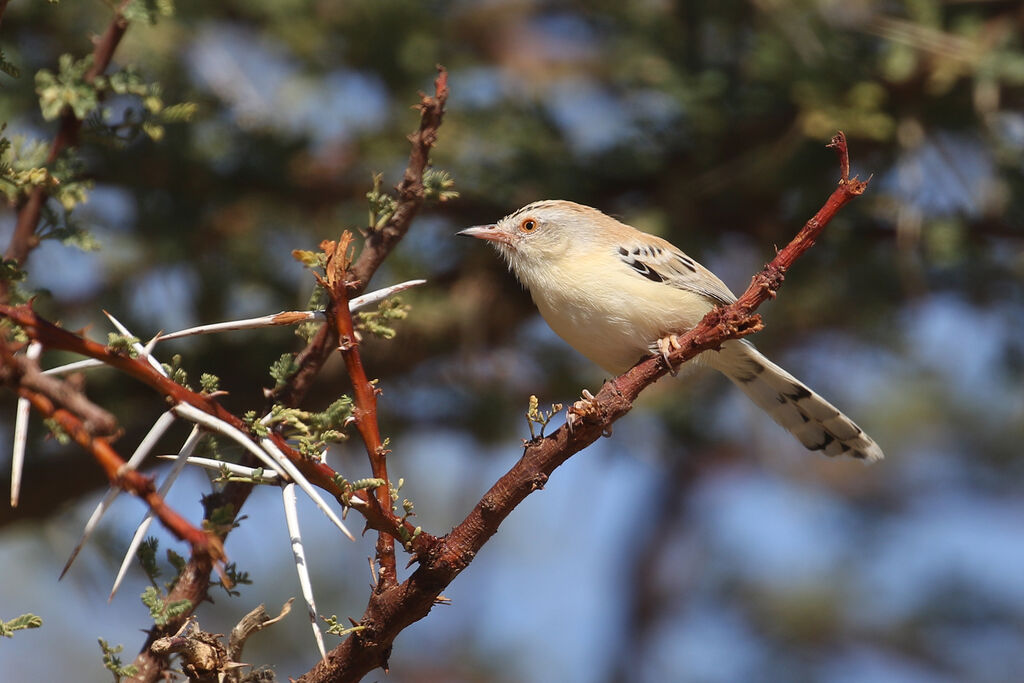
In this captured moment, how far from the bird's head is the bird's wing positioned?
0.21 metres

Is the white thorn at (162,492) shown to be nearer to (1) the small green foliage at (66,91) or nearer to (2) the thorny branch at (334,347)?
(2) the thorny branch at (334,347)

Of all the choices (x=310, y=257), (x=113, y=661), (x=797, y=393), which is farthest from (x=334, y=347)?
(x=797, y=393)

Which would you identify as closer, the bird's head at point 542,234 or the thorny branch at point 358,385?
the thorny branch at point 358,385

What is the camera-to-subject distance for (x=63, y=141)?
284 centimetres

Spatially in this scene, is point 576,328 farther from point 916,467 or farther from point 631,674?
point 916,467

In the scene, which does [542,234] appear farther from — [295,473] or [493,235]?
[295,473]

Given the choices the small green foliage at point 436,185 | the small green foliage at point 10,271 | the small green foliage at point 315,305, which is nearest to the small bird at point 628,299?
the small green foliage at point 436,185

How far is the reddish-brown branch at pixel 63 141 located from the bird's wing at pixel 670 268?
2.14m

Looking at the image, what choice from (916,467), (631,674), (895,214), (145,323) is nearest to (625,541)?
(631,674)

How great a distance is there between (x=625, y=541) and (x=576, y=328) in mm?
5516

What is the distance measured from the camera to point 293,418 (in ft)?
6.63

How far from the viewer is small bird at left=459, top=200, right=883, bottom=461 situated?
3758 mm

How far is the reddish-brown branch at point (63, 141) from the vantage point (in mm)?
2750

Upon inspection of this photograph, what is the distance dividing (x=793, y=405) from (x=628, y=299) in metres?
0.96
